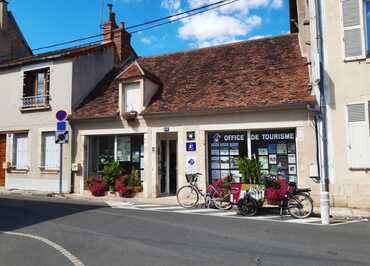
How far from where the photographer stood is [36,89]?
743 inches

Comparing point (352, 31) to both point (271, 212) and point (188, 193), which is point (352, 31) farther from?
point (188, 193)

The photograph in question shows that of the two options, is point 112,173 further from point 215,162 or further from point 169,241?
point 169,241

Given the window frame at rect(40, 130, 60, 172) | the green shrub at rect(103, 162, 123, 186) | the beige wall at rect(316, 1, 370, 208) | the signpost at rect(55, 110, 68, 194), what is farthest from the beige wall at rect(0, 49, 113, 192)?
the beige wall at rect(316, 1, 370, 208)

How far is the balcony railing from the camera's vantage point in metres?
18.2

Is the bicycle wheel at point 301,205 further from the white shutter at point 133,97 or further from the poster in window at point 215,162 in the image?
the white shutter at point 133,97

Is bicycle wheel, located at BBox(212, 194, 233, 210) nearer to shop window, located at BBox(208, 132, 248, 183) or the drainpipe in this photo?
shop window, located at BBox(208, 132, 248, 183)

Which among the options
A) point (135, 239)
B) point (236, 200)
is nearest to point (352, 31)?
point (236, 200)

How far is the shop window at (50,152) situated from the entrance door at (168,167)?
15.9 feet

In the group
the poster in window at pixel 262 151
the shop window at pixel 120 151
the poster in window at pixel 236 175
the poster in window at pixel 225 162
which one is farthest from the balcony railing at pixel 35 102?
the poster in window at pixel 262 151

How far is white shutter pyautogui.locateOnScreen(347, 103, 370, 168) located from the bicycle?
383 cm

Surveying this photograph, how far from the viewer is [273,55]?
658 inches

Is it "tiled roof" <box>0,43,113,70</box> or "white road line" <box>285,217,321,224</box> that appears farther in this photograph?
"tiled roof" <box>0,43,113,70</box>

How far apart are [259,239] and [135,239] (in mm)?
2277

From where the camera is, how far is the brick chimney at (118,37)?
69.4 feet
